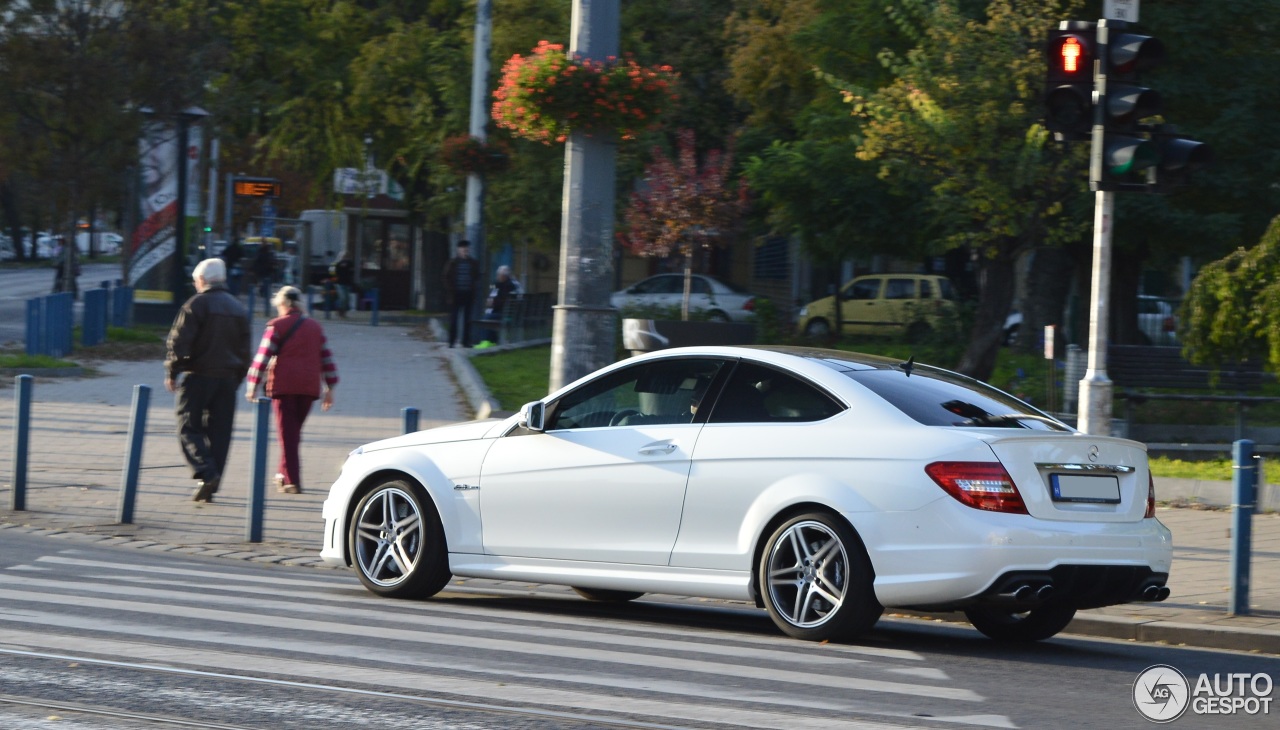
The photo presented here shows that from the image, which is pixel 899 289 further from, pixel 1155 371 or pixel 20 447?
pixel 20 447

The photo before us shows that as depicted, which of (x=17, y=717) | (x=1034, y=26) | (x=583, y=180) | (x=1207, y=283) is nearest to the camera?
(x=17, y=717)

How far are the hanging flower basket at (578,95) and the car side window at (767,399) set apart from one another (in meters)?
3.87

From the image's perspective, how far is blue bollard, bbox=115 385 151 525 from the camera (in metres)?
11.9

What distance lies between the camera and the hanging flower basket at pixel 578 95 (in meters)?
11.7

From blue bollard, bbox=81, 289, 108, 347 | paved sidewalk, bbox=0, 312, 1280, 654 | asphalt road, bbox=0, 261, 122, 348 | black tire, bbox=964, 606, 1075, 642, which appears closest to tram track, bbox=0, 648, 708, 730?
black tire, bbox=964, 606, 1075, 642

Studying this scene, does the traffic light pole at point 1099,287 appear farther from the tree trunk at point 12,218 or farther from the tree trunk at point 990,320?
the tree trunk at point 12,218

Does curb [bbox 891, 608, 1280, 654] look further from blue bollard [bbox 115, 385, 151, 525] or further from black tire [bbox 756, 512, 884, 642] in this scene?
blue bollard [bbox 115, 385, 151, 525]

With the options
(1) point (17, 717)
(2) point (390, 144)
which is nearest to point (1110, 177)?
(1) point (17, 717)

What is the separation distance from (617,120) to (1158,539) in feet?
17.5

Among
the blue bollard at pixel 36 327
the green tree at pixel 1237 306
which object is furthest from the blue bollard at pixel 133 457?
the blue bollard at pixel 36 327

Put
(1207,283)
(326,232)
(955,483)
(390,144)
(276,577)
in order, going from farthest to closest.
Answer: (326,232), (390,144), (1207,283), (276,577), (955,483)

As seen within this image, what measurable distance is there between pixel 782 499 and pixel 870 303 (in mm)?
29190

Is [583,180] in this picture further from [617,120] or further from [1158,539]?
[1158,539]

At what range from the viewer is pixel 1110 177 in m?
A: 10.3
